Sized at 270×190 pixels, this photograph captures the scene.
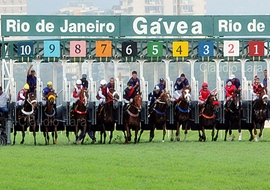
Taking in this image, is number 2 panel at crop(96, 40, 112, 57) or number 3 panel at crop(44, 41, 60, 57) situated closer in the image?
number 3 panel at crop(44, 41, 60, 57)

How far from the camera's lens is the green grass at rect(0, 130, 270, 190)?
15430 mm

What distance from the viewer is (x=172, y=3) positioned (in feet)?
523

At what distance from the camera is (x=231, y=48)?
1107 inches

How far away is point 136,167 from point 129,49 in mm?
10269

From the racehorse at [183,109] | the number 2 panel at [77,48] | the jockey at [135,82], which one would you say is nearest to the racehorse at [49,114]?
the jockey at [135,82]

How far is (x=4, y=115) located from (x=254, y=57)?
6.88 metres

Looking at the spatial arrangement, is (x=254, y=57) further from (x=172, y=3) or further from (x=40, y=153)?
(x=172, y=3)

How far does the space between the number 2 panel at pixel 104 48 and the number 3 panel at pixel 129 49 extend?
36 cm

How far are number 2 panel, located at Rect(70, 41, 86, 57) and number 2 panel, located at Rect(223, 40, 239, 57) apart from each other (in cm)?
365

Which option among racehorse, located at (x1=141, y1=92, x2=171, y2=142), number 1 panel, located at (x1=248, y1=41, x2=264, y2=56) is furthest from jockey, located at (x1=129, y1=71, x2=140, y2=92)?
number 1 panel, located at (x1=248, y1=41, x2=264, y2=56)

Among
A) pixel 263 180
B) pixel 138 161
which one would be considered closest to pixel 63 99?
pixel 138 161

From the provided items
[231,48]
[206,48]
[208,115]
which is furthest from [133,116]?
[231,48]

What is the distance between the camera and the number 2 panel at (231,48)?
28.0 metres

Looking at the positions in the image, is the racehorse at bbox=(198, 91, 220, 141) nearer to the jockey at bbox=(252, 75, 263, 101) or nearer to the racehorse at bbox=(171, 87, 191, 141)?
the racehorse at bbox=(171, 87, 191, 141)
